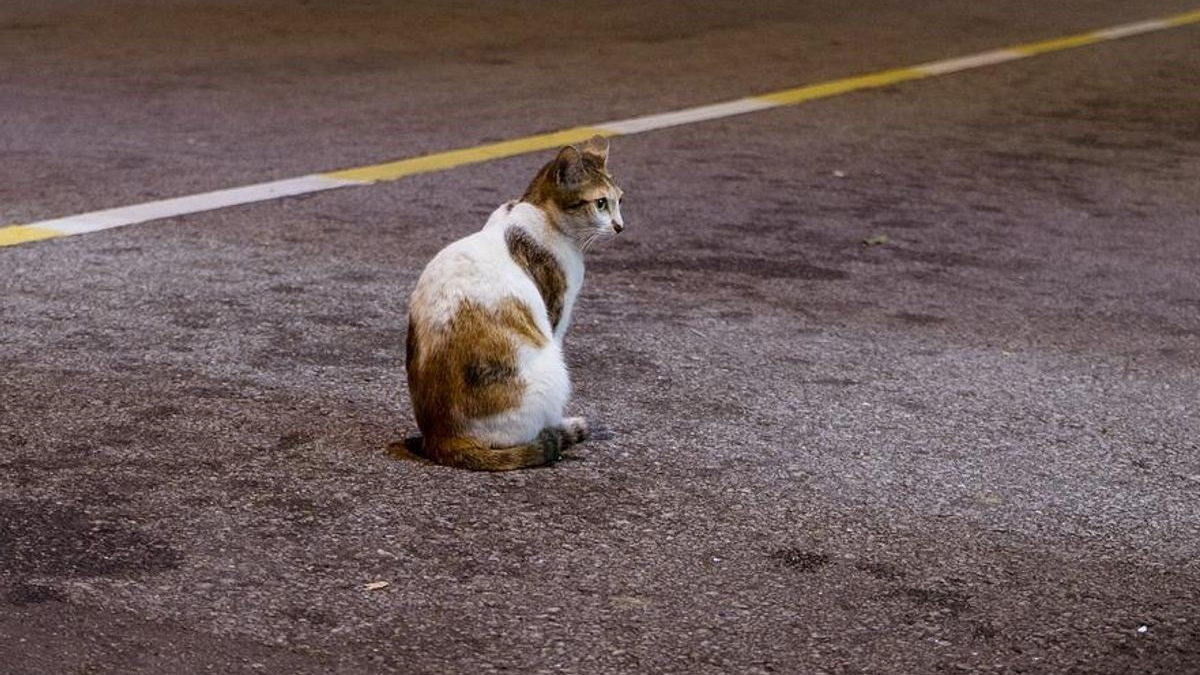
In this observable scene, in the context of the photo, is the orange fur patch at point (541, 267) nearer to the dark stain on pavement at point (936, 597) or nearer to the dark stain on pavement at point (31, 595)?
the dark stain on pavement at point (936, 597)

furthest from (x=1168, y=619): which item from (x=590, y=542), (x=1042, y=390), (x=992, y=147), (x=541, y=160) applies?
(x=992, y=147)

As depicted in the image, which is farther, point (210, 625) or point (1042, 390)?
point (1042, 390)

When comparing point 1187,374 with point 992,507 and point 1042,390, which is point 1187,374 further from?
point 992,507

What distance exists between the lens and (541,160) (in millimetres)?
9586

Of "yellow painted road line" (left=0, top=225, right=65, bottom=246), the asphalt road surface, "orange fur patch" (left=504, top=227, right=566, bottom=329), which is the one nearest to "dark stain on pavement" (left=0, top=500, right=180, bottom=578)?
the asphalt road surface

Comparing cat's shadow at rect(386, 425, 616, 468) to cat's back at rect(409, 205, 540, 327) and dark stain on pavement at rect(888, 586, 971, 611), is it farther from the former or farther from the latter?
dark stain on pavement at rect(888, 586, 971, 611)

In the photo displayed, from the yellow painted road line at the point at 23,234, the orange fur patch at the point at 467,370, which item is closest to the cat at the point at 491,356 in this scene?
the orange fur patch at the point at 467,370

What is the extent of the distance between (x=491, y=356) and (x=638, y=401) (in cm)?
91

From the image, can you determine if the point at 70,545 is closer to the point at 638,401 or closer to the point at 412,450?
the point at 412,450

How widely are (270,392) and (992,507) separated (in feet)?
6.66

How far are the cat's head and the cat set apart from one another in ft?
0.44

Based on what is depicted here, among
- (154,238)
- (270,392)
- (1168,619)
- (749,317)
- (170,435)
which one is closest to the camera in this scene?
(1168,619)

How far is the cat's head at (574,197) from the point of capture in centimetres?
520

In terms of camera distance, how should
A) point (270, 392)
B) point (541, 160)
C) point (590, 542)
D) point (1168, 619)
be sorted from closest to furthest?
point (1168, 619), point (590, 542), point (270, 392), point (541, 160)
